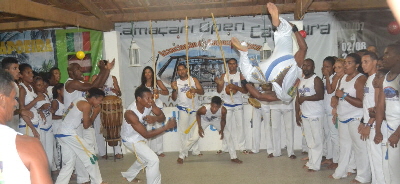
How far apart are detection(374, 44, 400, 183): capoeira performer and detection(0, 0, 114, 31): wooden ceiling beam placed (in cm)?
450

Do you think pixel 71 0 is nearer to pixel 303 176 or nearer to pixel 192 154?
pixel 192 154

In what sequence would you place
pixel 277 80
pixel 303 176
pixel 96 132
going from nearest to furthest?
pixel 277 80 → pixel 303 176 → pixel 96 132

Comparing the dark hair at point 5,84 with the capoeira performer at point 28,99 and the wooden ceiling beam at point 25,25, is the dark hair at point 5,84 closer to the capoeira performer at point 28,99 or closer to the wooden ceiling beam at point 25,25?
the capoeira performer at point 28,99

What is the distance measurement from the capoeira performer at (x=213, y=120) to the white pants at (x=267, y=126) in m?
0.78

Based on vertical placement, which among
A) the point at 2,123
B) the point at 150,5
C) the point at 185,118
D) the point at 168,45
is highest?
the point at 150,5

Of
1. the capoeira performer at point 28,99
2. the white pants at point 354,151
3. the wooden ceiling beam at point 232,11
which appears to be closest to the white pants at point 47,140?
the capoeira performer at point 28,99

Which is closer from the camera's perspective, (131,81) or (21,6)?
(21,6)

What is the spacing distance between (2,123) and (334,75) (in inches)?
207

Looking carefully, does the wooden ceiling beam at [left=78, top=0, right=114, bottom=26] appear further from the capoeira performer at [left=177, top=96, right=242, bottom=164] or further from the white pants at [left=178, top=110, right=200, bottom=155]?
the capoeira performer at [left=177, top=96, right=242, bottom=164]

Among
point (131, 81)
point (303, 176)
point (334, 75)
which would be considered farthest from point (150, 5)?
point (303, 176)

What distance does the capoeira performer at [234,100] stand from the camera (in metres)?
8.01

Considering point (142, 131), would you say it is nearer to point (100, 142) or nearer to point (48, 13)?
point (48, 13)

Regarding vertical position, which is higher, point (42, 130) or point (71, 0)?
point (71, 0)

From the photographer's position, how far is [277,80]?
4.61 m
